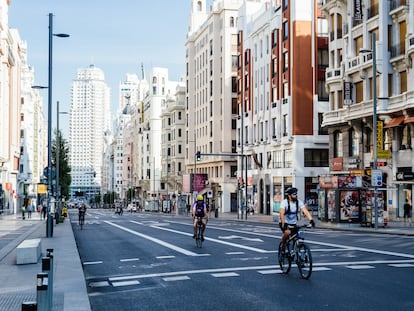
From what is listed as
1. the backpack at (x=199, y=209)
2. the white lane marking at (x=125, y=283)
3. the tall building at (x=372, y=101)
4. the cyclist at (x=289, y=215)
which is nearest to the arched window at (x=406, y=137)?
the tall building at (x=372, y=101)

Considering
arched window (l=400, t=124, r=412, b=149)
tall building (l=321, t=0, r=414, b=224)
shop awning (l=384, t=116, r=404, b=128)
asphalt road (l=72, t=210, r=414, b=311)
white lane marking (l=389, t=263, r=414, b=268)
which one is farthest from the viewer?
arched window (l=400, t=124, r=412, b=149)

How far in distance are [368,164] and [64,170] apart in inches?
2117

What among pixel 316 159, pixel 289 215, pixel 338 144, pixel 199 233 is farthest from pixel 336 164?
pixel 289 215

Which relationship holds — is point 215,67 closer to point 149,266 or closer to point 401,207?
point 401,207

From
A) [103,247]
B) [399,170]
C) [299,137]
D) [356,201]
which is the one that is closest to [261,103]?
[299,137]

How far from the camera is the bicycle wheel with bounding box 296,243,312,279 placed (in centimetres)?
1241

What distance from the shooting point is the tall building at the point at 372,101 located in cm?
3922

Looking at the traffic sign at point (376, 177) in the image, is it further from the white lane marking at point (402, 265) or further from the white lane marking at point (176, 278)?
the white lane marking at point (176, 278)

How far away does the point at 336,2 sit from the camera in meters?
50.3

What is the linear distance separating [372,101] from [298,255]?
107 ft

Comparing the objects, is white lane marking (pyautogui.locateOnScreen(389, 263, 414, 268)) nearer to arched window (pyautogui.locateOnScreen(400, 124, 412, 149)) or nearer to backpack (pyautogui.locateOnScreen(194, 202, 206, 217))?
backpack (pyautogui.locateOnScreen(194, 202, 206, 217))

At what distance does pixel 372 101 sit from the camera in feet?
143

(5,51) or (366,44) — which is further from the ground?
(5,51)

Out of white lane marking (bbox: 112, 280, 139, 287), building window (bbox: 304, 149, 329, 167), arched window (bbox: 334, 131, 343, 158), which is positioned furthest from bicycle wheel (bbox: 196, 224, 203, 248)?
building window (bbox: 304, 149, 329, 167)
